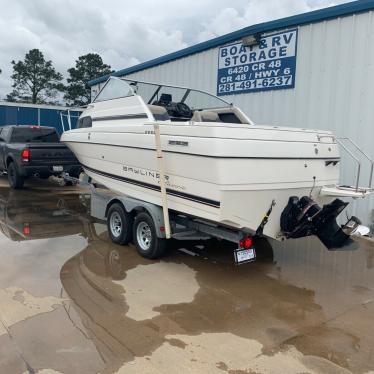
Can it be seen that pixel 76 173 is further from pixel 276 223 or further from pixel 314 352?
pixel 314 352

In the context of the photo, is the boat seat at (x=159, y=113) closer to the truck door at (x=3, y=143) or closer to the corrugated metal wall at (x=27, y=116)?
the truck door at (x=3, y=143)

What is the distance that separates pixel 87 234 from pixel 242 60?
565 cm

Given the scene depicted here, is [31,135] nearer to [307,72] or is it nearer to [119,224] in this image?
[119,224]

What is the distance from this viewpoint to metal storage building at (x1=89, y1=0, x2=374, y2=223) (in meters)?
7.55

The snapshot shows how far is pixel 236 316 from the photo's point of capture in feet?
13.7

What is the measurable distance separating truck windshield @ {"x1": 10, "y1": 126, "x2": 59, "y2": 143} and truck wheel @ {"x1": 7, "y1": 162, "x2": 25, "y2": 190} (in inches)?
30.9

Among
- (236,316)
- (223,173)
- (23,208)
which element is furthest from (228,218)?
(23,208)

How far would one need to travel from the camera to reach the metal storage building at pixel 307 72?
24.8ft

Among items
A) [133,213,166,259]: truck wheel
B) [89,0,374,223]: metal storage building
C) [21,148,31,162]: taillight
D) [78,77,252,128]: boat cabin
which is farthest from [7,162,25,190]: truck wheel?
[133,213,166,259]: truck wheel

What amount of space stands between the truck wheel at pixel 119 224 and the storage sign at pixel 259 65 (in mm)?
4817

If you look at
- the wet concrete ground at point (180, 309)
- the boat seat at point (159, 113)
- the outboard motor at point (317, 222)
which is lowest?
the wet concrete ground at point (180, 309)

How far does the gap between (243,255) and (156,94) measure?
336 cm

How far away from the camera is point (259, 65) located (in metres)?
9.56

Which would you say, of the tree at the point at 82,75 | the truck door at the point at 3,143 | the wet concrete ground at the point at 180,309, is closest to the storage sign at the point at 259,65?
the wet concrete ground at the point at 180,309
